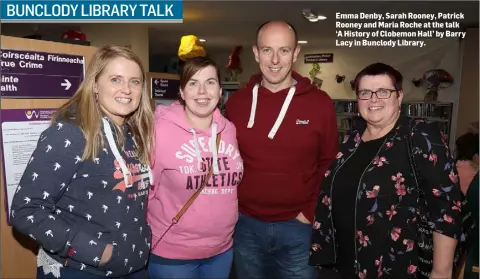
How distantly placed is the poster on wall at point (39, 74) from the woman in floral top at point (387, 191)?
1476mm

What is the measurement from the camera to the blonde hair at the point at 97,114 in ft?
5.01

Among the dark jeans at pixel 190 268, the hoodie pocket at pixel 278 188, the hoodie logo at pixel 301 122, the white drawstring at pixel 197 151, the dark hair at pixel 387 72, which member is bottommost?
the dark jeans at pixel 190 268

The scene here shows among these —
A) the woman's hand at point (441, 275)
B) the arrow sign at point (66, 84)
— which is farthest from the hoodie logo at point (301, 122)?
the arrow sign at point (66, 84)

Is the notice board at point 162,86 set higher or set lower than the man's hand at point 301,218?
higher

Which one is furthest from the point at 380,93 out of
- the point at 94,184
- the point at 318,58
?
the point at 318,58

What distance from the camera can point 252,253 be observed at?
2279 mm

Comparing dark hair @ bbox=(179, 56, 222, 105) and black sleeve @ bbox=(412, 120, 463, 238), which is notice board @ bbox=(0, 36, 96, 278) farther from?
black sleeve @ bbox=(412, 120, 463, 238)

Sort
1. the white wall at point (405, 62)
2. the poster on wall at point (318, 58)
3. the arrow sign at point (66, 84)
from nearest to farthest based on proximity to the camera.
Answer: the arrow sign at point (66, 84) → the white wall at point (405, 62) → the poster on wall at point (318, 58)

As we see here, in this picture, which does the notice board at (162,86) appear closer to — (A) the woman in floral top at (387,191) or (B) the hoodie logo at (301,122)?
(B) the hoodie logo at (301,122)

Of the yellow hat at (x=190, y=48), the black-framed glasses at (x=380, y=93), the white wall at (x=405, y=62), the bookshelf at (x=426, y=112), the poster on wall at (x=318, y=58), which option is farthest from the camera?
the poster on wall at (x=318, y=58)

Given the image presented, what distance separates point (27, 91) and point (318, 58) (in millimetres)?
9102

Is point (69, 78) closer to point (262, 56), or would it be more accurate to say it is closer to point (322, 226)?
point (262, 56)

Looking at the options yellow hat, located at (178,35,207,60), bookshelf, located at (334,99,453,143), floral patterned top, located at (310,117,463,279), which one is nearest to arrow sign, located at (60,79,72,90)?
floral patterned top, located at (310,117,463,279)

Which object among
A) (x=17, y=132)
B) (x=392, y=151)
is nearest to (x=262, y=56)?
(x=392, y=151)
